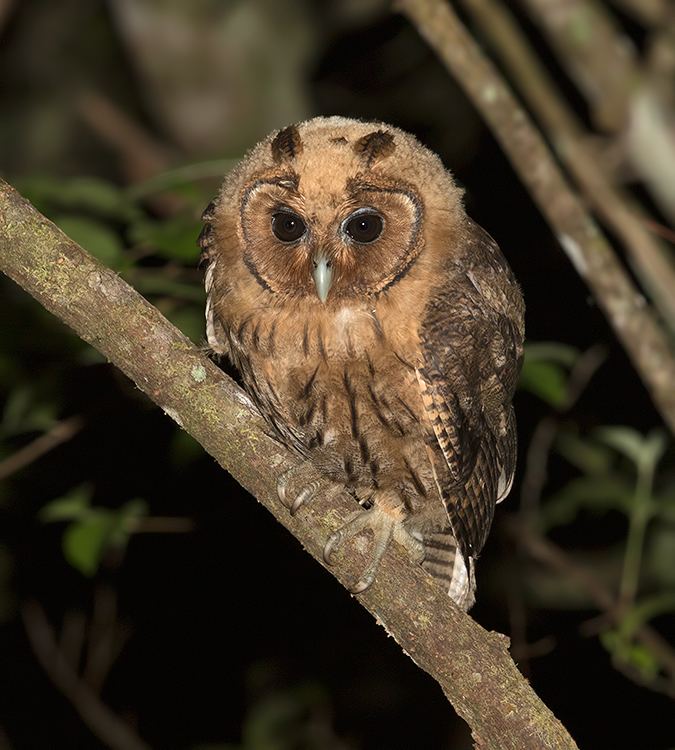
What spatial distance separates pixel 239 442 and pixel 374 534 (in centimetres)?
40

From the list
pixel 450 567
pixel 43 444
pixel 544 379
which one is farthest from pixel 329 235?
pixel 43 444

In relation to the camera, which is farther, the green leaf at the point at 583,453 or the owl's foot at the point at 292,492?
the green leaf at the point at 583,453

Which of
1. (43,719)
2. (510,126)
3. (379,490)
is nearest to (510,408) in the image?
(379,490)

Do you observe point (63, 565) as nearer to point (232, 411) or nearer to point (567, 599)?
point (567, 599)

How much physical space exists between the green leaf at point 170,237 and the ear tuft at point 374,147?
0.59 metres

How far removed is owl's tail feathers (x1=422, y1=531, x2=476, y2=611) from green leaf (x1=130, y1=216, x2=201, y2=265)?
3.54ft

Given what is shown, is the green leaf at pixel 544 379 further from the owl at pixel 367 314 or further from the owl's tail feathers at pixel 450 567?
the owl's tail feathers at pixel 450 567

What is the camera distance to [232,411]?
7.50 ft

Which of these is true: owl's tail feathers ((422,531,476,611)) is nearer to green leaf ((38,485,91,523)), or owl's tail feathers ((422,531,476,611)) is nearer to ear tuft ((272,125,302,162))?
green leaf ((38,485,91,523))

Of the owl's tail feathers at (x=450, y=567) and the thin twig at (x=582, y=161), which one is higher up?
the thin twig at (x=582, y=161)

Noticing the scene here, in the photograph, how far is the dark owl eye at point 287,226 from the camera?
2619 mm

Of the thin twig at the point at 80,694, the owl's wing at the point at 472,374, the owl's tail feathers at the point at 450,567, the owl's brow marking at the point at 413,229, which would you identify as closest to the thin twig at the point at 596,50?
the owl's wing at the point at 472,374

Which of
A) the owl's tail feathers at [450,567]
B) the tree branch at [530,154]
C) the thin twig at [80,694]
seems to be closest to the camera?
the tree branch at [530,154]

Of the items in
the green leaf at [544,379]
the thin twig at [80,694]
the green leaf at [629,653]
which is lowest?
the green leaf at [629,653]
